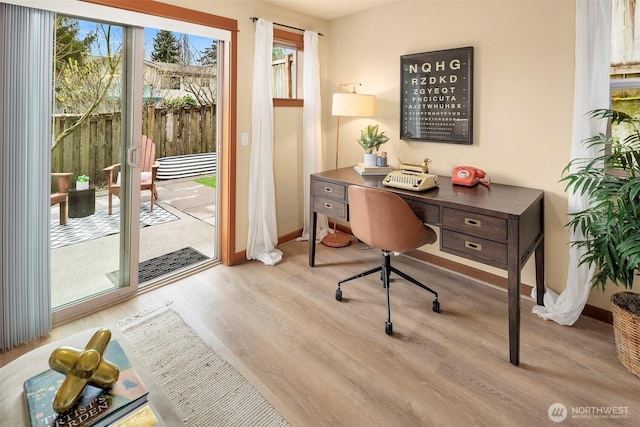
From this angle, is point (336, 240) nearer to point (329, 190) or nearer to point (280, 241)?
point (280, 241)

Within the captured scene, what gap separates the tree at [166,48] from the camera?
3393 millimetres

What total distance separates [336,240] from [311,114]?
4.52 feet

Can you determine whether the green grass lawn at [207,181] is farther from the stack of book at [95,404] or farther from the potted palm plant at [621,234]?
the potted palm plant at [621,234]

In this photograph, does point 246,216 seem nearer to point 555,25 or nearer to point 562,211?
point 562,211

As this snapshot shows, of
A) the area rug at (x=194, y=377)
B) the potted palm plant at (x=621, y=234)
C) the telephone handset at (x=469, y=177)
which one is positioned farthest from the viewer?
the telephone handset at (x=469, y=177)

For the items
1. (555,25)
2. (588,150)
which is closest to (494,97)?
(555,25)

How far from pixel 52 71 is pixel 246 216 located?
5.87 ft

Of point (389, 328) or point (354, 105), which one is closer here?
point (389, 328)

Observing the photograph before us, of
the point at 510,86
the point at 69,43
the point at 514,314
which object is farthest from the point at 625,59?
the point at 69,43

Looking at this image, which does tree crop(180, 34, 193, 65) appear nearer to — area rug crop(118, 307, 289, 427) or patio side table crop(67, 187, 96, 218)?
patio side table crop(67, 187, 96, 218)

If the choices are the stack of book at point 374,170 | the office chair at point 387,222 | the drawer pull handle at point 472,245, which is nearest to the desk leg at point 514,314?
the drawer pull handle at point 472,245

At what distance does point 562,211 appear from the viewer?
8.16 feet

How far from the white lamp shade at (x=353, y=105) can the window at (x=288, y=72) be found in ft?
2.02

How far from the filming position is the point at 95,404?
0.98 m
